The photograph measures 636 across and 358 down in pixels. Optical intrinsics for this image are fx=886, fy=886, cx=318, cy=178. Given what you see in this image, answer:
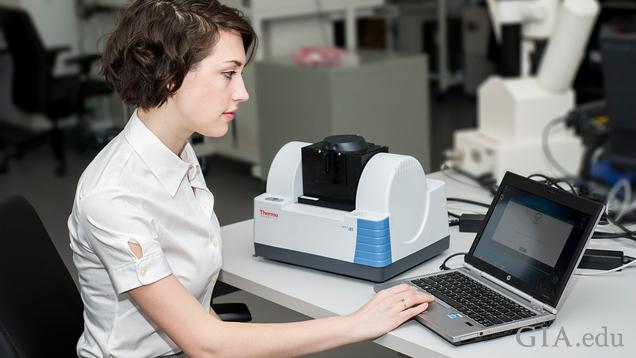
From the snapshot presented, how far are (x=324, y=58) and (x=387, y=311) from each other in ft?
8.31

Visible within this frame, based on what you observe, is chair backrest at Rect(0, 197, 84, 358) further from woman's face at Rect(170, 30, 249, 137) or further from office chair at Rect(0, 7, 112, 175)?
office chair at Rect(0, 7, 112, 175)

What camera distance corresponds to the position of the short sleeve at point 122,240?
4.15 ft

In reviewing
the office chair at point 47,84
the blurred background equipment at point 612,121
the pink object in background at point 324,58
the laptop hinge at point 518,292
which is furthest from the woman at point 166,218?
the office chair at point 47,84

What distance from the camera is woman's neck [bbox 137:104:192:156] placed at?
1.37 m

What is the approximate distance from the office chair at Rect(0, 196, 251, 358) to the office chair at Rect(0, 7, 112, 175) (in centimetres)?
256

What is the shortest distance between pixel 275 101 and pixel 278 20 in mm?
585

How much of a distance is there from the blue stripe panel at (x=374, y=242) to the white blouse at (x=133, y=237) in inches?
9.4

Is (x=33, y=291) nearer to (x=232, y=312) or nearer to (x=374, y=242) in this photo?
(x=232, y=312)

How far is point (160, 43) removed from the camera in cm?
132

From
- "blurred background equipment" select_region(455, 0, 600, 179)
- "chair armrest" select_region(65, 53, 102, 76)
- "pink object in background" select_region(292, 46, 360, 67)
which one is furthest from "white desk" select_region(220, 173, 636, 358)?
"chair armrest" select_region(65, 53, 102, 76)

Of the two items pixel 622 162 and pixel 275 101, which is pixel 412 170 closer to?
pixel 622 162
